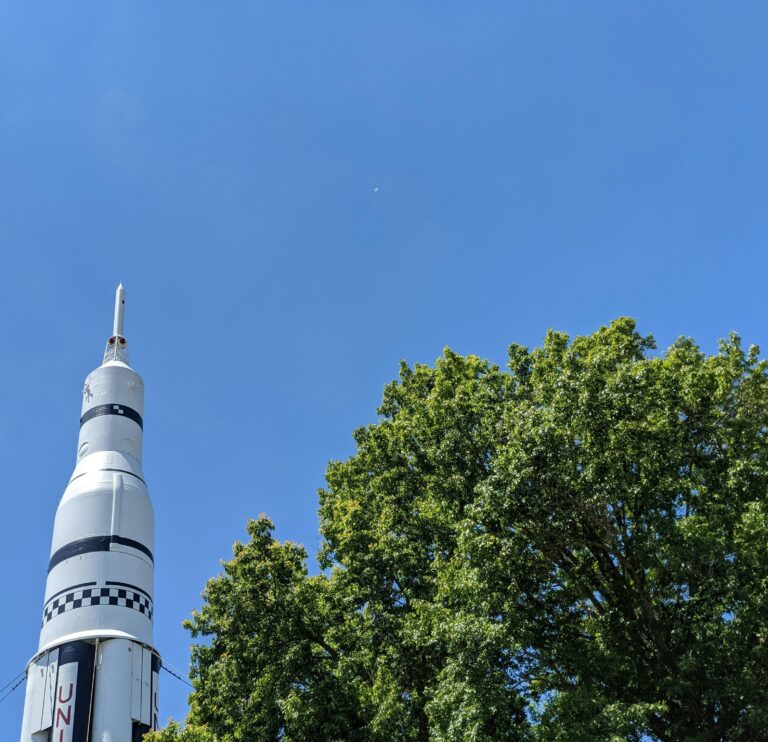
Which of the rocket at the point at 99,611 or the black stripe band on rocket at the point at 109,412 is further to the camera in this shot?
the black stripe band on rocket at the point at 109,412

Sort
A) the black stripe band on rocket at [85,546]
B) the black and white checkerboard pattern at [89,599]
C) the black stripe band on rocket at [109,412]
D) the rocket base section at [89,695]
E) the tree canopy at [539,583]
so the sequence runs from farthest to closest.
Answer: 1. the black stripe band on rocket at [109,412]
2. the black stripe band on rocket at [85,546]
3. the black and white checkerboard pattern at [89,599]
4. the rocket base section at [89,695]
5. the tree canopy at [539,583]

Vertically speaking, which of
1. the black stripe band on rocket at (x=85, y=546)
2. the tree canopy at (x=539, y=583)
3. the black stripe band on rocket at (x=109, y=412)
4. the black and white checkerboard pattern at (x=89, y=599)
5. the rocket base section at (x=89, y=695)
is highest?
the black stripe band on rocket at (x=109, y=412)

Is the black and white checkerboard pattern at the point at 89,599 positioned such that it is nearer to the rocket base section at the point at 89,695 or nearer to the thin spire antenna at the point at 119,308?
the rocket base section at the point at 89,695

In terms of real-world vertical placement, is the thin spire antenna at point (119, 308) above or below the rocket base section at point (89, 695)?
above

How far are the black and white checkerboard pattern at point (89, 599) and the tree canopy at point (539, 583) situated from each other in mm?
7613

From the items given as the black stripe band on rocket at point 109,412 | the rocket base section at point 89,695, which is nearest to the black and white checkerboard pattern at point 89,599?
the rocket base section at point 89,695

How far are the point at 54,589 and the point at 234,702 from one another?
10.8 m

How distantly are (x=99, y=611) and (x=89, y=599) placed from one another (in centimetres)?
49

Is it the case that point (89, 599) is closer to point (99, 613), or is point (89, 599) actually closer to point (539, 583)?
point (99, 613)

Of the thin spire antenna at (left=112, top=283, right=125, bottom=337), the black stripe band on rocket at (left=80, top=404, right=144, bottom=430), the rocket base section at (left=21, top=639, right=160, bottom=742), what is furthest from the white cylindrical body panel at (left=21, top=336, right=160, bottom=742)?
the thin spire antenna at (left=112, top=283, right=125, bottom=337)

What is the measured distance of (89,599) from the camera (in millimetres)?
26688

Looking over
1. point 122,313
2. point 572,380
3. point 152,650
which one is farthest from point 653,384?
point 122,313

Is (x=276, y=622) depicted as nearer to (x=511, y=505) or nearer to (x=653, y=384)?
(x=511, y=505)

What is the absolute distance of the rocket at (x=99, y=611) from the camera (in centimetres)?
2528
